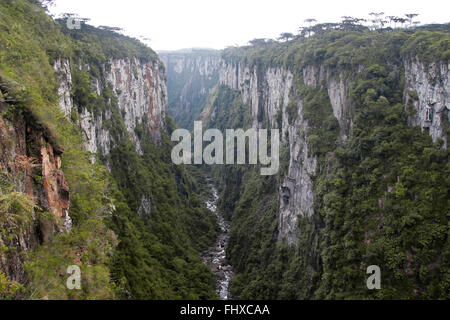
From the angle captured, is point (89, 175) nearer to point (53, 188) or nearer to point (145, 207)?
point (53, 188)

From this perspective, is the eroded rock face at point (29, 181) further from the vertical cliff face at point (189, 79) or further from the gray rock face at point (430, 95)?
the vertical cliff face at point (189, 79)

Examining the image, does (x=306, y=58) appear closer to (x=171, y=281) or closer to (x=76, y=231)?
(x=171, y=281)

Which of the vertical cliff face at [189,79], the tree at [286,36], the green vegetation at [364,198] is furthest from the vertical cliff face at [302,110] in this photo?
the vertical cliff face at [189,79]

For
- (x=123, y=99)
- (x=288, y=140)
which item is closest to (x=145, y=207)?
(x=123, y=99)
